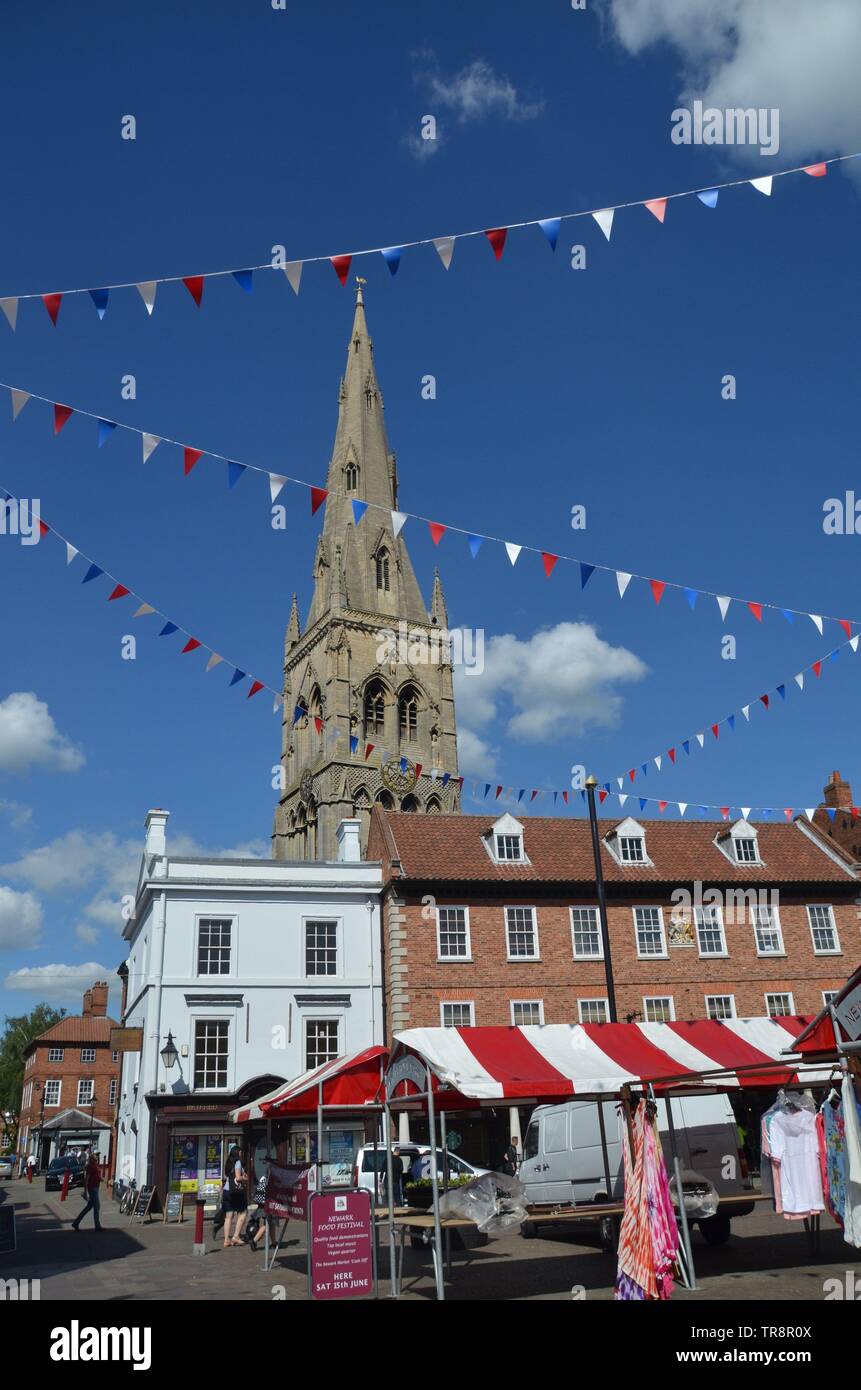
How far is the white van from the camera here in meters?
15.9

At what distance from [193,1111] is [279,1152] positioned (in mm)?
2545

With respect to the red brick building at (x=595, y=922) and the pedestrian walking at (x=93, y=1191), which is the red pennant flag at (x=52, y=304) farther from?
the red brick building at (x=595, y=922)

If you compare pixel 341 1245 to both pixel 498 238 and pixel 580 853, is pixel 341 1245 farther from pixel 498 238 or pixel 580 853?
pixel 580 853

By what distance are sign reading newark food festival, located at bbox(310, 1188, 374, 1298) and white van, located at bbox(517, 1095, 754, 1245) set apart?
505cm

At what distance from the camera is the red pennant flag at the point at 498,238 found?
11.1 metres

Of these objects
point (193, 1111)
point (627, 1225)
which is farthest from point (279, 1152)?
point (627, 1225)

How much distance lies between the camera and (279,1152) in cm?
2748

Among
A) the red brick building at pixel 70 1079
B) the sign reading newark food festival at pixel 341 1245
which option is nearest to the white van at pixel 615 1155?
the sign reading newark food festival at pixel 341 1245

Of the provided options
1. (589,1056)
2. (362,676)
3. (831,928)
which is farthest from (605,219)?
(362,676)

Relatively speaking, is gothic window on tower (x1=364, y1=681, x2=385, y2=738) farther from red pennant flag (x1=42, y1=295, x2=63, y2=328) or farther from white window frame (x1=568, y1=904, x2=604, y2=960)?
red pennant flag (x1=42, y1=295, x2=63, y2=328)

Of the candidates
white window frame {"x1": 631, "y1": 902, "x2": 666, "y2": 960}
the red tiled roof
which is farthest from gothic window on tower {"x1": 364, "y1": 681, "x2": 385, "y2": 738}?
white window frame {"x1": 631, "y1": 902, "x2": 666, "y2": 960}

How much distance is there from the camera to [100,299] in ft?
37.2

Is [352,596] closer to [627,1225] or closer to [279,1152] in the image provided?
[279,1152]
